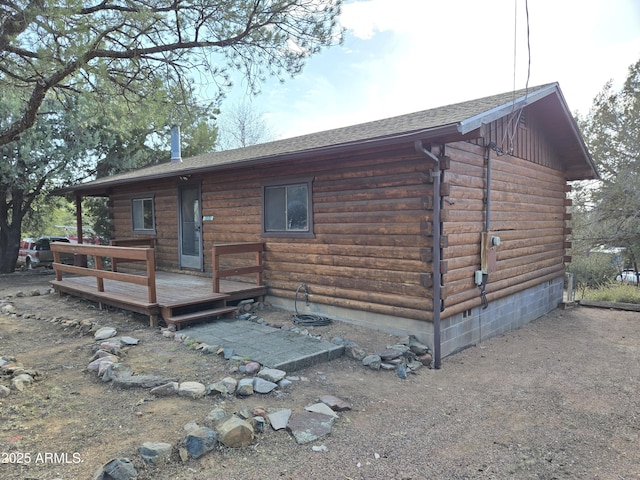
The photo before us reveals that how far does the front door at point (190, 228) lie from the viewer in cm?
915

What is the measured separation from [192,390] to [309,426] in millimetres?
1184

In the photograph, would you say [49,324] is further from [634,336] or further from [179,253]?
[634,336]

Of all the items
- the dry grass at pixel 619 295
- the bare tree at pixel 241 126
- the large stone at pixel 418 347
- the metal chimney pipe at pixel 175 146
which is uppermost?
the bare tree at pixel 241 126

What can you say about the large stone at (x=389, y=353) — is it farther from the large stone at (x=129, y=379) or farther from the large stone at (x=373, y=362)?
the large stone at (x=129, y=379)

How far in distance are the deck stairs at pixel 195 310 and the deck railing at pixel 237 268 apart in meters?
0.27

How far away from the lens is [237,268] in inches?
286

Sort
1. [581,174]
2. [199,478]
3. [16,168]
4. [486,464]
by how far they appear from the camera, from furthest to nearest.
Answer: [16,168], [581,174], [486,464], [199,478]

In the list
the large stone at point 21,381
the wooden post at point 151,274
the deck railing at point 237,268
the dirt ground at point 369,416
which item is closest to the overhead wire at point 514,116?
the dirt ground at point 369,416

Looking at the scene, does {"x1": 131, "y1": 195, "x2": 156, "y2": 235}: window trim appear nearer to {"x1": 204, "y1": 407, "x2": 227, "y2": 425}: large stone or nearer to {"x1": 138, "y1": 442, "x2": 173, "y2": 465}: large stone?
{"x1": 204, "y1": 407, "x2": 227, "y2": 425}: large stone

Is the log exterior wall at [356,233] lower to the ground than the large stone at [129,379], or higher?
higher

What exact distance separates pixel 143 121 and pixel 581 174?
9360 millimetres

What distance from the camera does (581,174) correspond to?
955 cm

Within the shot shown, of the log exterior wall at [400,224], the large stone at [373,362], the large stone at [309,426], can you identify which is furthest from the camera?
the log exterior wall at [400,224]

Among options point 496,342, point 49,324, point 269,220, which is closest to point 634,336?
point 496,342
